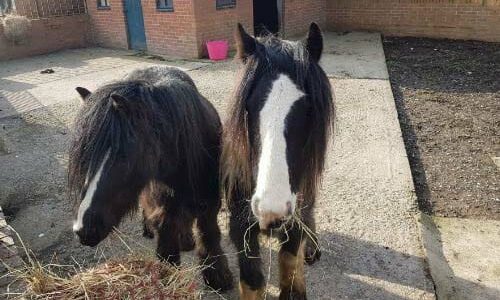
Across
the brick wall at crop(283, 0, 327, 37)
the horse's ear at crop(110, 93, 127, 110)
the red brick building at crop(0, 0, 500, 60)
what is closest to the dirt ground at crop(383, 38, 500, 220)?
the red brick building at crop(0, 0, 500, 60)

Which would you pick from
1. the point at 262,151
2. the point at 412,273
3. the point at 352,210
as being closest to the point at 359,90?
the point at 352,210

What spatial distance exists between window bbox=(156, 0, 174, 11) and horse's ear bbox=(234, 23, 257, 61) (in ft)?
28.4

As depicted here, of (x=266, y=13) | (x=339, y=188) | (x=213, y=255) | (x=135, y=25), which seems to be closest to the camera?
(x=213, y=255)

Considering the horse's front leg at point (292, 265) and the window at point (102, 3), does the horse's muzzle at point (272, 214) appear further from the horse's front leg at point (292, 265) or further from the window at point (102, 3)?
the window at point (102, 3)

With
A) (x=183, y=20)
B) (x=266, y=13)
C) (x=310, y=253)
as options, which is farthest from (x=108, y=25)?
(x=310, y=253)

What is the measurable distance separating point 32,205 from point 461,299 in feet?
13.3

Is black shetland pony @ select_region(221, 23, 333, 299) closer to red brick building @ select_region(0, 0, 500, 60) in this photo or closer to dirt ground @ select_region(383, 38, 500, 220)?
dirt ground @ select_region(383, 38, 500, 220)

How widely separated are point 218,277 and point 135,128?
4.91ft

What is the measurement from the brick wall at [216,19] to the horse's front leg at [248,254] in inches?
314

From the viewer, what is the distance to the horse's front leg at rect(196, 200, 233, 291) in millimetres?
2998

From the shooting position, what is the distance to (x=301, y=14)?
1239 centimetres

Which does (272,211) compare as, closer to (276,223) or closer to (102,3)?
(276,223)

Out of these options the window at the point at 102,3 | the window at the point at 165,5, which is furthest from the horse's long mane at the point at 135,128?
the window at the point at 102,3

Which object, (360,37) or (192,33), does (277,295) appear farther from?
(360,37)
